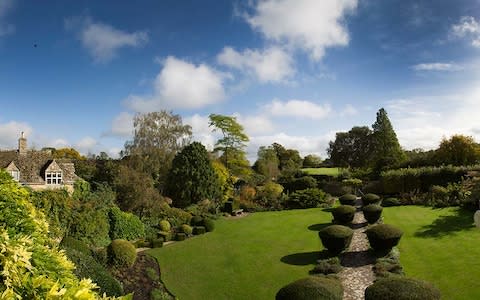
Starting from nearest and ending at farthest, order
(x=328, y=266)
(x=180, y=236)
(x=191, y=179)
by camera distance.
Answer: (x=328, y=266), (x=180, y=236), (x=191, y=179)

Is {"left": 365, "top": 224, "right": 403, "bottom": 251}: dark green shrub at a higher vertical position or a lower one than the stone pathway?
higher

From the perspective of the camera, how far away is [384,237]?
17.8m

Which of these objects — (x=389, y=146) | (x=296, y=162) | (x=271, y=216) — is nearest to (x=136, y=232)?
(x=271, y=216)

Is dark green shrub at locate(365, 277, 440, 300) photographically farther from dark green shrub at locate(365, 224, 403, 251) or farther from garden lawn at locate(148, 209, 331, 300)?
dark green shrub at locate(365, 224, 403, 251)

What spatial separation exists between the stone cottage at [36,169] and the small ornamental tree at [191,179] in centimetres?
902

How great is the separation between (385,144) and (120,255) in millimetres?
44223

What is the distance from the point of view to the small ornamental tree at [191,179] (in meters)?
35.2

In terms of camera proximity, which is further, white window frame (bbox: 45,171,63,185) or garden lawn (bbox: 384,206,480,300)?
white window frame (bbox: 45,171,63,185)

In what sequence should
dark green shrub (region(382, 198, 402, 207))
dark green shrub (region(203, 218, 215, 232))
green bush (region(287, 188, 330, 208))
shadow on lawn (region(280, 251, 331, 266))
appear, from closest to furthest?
shadow on lawn (region(280, 251, 331, 266)) → dark green shrub (region(203, 218, 215, 232)) → dark green shrub (region(382, 198, 402, 207)) → green bush (region(287, 188, 330, 208))

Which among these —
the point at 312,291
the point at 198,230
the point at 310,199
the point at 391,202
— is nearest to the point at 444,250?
the point at 312,291

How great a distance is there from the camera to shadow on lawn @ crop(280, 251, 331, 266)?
1888 centimetres

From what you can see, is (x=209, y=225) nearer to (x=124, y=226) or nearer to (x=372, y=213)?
(x=124, y=226)

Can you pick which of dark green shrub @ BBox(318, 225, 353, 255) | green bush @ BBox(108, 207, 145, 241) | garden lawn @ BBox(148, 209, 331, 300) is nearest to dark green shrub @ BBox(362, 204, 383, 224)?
garden lawn @ BBox(148, 209, 331, 300)

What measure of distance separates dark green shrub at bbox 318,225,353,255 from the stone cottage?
1987 cm
